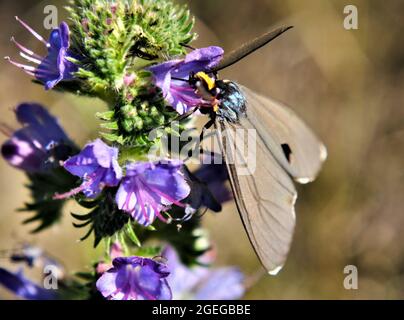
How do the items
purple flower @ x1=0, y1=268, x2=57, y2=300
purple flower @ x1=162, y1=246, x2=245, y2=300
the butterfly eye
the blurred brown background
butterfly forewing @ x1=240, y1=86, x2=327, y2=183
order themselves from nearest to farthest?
1. butterfly forewing @ x1=240, y1=86, x2=327, y2=183
2. the butterfly eye
3. purple flower @ x1=0, y1=268, x2=57, y2=300
4. purple flower @ x1=162, y1=246, x2=245, y2=300
5. the blurred brown background

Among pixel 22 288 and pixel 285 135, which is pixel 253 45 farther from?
pixel 22 288

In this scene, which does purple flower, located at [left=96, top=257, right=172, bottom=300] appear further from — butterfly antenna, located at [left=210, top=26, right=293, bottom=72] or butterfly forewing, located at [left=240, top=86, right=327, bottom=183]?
butterfly antenna, located at [left=210, top=26, right=293, bottom=72]

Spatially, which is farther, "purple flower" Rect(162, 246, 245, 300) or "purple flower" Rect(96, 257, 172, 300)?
"purple flower" Rect(162, 246, 245, 300)

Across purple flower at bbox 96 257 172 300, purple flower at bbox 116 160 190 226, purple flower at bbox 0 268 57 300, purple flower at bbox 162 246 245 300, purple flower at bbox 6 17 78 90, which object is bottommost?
purple flower at bbox 96 257 172 300

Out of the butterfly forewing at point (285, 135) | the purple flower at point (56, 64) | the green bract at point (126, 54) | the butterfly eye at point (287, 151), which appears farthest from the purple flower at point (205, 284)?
the purple flower at point (56, 64)

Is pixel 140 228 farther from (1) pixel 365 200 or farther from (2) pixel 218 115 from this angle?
(1) pixel 365 200

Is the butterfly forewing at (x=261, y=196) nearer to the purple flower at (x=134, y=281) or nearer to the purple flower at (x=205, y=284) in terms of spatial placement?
the purple flower at (x=134, y=281)

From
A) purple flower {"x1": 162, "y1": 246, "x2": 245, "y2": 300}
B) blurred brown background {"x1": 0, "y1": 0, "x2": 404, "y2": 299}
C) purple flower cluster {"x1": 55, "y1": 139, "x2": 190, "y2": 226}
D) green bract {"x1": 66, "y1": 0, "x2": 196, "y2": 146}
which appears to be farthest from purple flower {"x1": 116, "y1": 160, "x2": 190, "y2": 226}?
blurred brown background {"x1": 0, "y1": 0, "x2": 404, "y2": 299}
